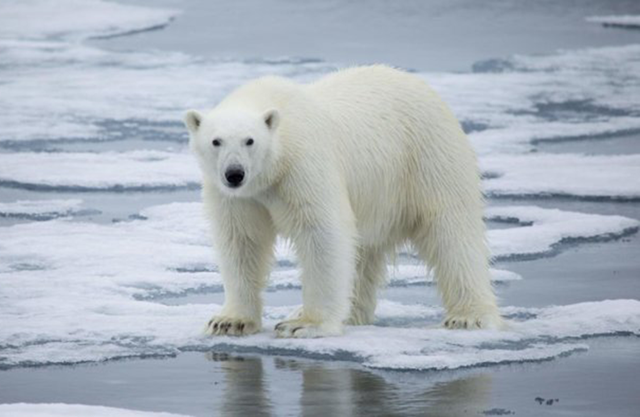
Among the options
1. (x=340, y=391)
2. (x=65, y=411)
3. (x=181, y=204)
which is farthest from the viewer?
(x=181, y=204)

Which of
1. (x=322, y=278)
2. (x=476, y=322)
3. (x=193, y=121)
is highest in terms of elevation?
(x=193, y=121)

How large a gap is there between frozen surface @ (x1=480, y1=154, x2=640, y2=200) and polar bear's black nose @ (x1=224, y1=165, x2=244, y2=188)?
4.35 metres

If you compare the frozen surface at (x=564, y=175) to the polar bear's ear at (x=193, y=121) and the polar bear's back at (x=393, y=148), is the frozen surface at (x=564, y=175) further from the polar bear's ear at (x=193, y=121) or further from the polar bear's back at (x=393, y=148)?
the polar bear's ear at (x=193, y=121)

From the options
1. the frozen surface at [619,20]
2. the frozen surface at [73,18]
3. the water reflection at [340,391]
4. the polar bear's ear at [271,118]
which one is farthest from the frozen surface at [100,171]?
the frozen surface at [619,20]

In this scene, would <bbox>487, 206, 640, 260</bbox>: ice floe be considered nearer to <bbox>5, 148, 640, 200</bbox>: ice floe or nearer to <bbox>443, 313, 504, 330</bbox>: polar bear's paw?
<bbox>5, 148, 640, 200</bbox>: ice floe

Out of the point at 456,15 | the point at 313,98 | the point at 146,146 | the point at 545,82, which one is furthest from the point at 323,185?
the point at 456,15

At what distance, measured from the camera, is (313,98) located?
618cm

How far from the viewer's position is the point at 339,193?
5.94m

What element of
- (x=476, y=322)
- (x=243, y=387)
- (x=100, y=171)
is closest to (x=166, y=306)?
(x=476, y=322)

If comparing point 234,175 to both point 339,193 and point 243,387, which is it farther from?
point 243,387

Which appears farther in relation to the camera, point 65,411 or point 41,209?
point 41,209

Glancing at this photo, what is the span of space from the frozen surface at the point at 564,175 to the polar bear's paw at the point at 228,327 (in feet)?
13.4

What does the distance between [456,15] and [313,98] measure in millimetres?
15977

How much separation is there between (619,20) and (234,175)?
1736cm
